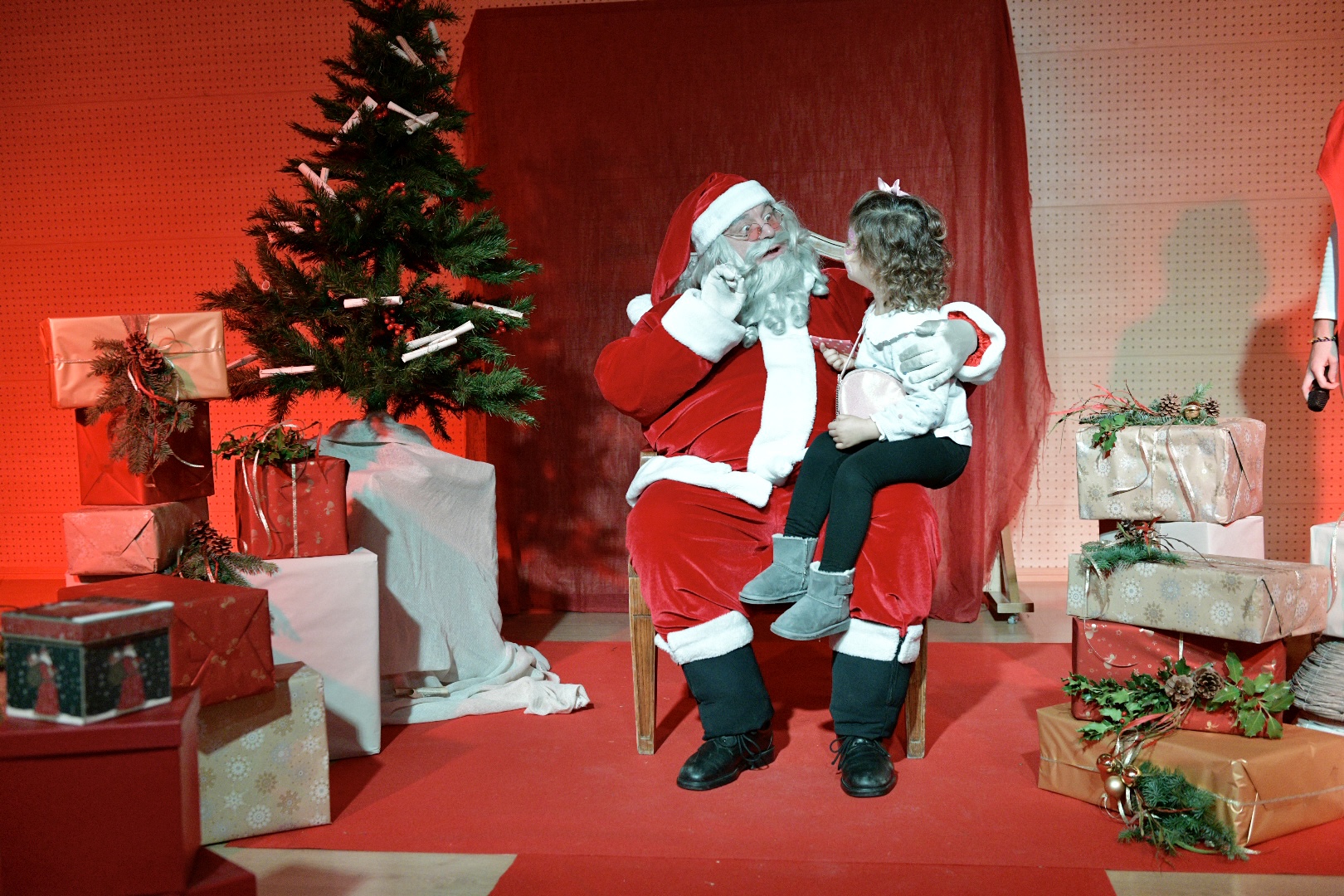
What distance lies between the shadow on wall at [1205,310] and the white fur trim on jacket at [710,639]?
255cm

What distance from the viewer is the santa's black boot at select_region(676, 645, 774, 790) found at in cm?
223

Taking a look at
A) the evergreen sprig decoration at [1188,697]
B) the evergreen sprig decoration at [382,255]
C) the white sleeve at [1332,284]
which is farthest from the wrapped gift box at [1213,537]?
the evergreen sprig decoration at [382,255]

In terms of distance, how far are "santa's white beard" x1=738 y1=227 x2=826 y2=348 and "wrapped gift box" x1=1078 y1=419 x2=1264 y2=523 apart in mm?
777

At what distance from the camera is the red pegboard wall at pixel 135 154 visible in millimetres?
4332

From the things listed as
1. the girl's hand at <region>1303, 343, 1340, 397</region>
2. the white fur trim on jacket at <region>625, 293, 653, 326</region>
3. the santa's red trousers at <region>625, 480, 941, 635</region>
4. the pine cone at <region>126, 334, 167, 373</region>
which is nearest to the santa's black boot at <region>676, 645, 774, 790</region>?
the santa's red trousers at <region>625, 480, 941, 635</region>

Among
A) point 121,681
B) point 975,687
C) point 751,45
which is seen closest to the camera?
point 121,681

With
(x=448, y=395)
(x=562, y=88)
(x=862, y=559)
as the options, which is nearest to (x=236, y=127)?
(x=562, y=88)

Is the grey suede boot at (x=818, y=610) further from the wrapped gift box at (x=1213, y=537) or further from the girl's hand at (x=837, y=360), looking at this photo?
the wrapped gift box at (x=1213, y=537)

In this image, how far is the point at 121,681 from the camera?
1430 millimetres

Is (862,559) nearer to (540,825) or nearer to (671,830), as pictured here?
(671,830)

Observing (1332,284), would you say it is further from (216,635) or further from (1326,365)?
(216,635)

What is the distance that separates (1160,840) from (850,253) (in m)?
1.39

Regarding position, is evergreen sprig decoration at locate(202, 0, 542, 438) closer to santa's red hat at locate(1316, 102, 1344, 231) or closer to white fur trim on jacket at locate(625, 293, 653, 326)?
white fur trim on jacket at locate(625, 293, 653, 326)

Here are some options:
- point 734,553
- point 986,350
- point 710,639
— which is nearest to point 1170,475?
point 986,350
